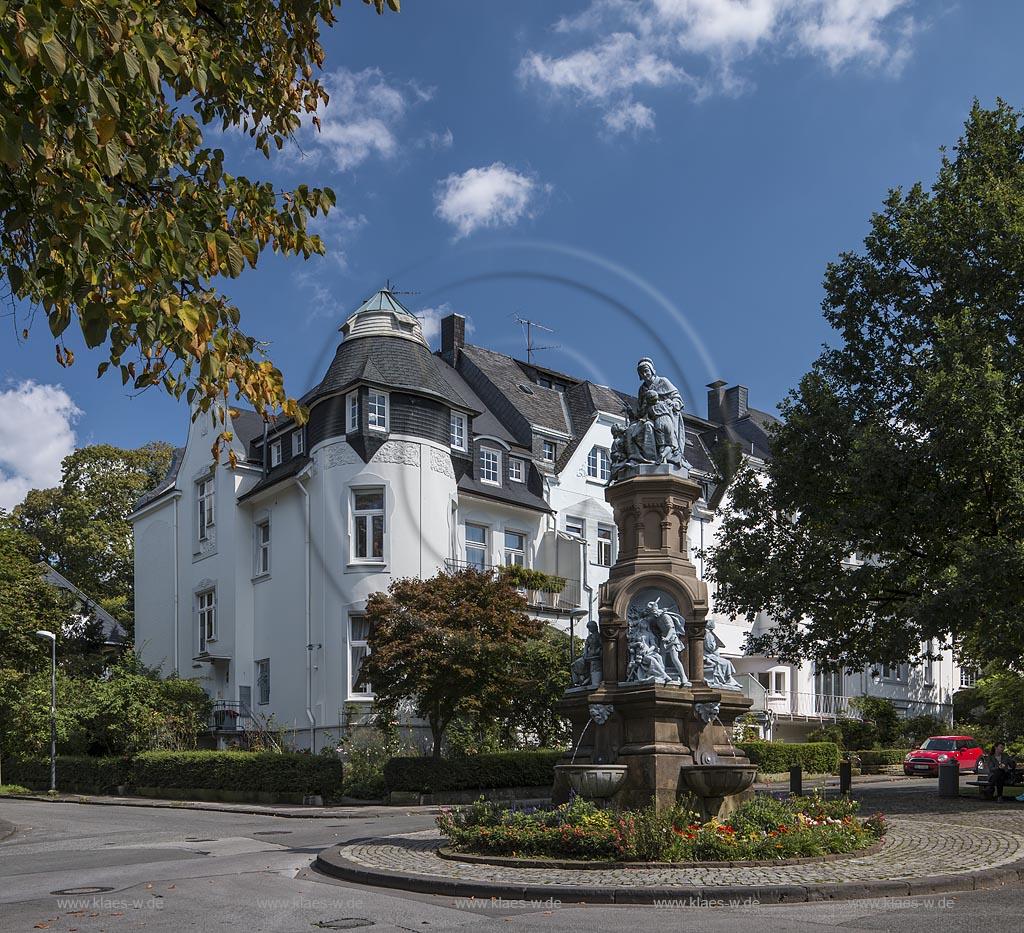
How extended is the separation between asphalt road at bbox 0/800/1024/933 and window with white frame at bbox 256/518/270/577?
2181 cm

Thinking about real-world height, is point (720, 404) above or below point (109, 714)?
above

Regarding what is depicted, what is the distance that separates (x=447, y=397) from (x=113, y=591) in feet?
98.5

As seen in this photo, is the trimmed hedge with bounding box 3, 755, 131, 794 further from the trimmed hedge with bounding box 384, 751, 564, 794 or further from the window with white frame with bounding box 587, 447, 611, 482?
the window with white frame with bounding box 587, 447, 611, 482

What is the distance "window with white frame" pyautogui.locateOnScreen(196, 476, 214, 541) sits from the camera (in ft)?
138

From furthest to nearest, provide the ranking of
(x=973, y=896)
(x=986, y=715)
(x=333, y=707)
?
(x=986, y=715) < (x=333, y=707) < (x=973, y=896)

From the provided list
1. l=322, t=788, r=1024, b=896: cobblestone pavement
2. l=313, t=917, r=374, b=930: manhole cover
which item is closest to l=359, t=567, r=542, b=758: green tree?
l=322, t=788, r=1024, b=896: cobblestone pavement

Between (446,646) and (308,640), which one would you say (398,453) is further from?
(446,646)

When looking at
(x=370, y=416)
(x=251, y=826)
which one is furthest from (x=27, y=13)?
(x=370, y=416)

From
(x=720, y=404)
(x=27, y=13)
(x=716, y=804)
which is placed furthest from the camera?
(x=720, y=404)

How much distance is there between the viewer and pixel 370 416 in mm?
35688

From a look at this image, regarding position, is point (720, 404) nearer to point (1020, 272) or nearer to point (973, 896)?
point (1020, 272)

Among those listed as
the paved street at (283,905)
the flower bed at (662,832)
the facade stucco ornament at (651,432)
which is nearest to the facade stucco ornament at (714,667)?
the flower bed at (662,832)

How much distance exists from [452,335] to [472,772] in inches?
828

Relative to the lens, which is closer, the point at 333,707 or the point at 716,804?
the point at 716,804
